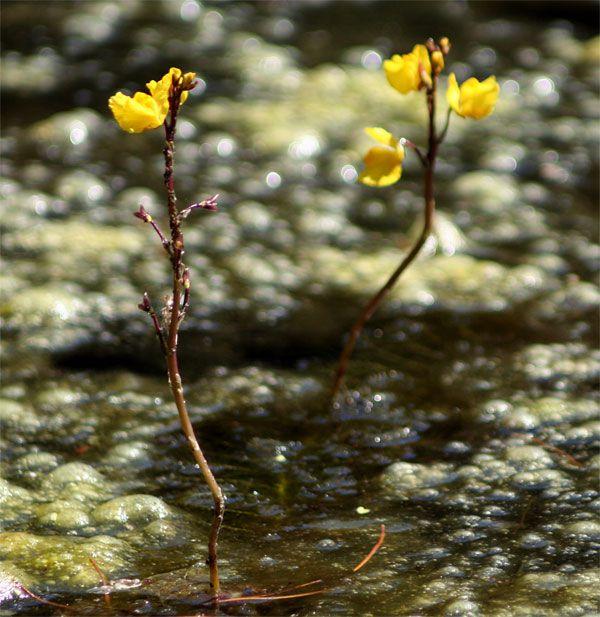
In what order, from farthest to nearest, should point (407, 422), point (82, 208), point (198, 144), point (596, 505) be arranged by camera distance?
point (198, 144), point (82, 208), point (407, 422), point (596, 505)

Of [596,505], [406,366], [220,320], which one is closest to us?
[596,505]

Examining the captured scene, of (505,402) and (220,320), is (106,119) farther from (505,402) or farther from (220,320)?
(505,402)

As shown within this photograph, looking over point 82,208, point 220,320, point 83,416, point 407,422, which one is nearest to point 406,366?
point 407,422

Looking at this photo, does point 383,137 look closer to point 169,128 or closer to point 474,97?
point 474,97

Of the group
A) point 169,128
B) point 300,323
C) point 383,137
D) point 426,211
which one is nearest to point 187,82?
point 169,128

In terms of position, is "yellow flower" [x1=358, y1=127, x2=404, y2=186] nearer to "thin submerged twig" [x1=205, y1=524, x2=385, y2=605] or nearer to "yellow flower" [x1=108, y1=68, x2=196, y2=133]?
"yellow flower" [x1=108, y1=68, x2=196, y2=133]

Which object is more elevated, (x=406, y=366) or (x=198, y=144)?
(x=198, y=144)

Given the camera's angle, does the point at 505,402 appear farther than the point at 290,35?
No
